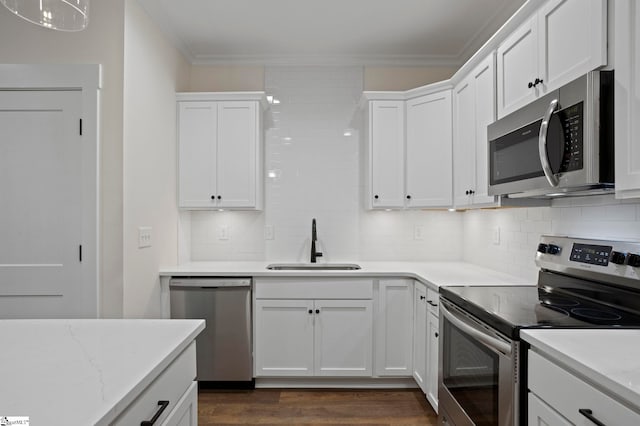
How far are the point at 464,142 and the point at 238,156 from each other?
5.63ft

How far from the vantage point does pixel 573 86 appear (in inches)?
56.7

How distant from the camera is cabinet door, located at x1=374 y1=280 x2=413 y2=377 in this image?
9.44ft

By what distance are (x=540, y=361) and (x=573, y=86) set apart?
39.0 inches

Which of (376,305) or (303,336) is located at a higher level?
(376,305)

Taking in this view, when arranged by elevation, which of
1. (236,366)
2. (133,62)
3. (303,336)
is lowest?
(236,366)

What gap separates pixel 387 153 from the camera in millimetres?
3145

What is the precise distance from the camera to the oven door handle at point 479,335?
1387mm

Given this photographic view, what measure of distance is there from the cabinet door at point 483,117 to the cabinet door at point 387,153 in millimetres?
725

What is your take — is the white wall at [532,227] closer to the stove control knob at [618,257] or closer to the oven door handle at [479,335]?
the stove control knob at [618,257]

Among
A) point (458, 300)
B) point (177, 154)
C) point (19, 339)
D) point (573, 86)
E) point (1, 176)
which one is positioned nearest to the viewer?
point (19, 339)

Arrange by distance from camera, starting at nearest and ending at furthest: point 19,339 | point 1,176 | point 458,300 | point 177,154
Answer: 1. point 19,339
2. point 458,300
3. point 1,176
4. point 177,154

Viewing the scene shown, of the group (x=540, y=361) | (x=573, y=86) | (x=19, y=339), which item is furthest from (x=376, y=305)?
(x=19, y=339)

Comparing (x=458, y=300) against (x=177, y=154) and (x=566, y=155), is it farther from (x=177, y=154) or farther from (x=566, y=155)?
(x=177, y=154)

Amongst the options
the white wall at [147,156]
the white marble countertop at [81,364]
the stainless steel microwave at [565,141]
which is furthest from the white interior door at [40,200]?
the stainless steel microwave at [565,141]
